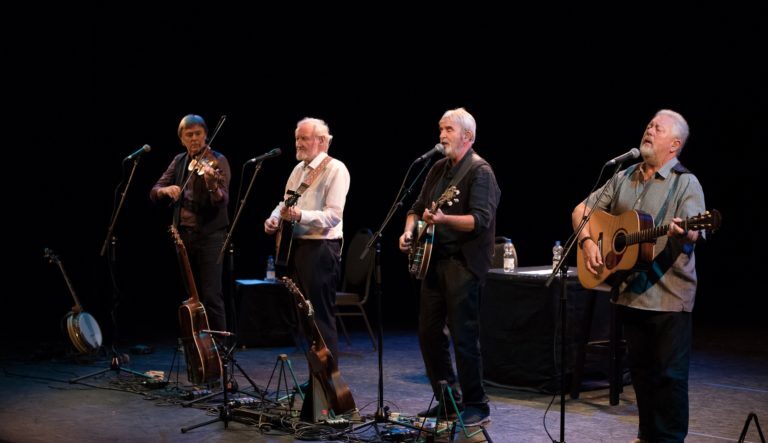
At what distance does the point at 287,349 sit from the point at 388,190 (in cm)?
301

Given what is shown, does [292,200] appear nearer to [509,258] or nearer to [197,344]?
[197,344]

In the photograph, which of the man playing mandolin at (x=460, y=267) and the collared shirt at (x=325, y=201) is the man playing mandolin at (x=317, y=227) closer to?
the collared shirt at (x=325, y=201)

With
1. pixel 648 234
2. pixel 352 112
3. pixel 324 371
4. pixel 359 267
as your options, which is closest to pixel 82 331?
pixel 359 267

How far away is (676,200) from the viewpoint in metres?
3.40

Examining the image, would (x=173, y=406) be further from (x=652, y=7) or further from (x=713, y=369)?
(x=652, y=7)

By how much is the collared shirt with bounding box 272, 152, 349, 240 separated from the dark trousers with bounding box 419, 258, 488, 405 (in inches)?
27.4

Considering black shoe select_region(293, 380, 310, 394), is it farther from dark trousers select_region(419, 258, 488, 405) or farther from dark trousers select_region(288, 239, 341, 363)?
dark trousers select_region(419, 258, 488, 405)

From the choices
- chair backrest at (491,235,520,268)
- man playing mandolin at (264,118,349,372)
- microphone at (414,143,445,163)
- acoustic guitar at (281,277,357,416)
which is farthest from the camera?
chair backrest at (491,235,520,268)

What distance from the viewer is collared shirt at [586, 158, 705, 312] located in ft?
11.1

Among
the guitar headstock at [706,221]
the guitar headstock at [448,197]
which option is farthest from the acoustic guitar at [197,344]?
the guitar headstock at [706,221]

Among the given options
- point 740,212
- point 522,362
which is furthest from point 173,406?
point 740,212

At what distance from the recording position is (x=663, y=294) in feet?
11.1

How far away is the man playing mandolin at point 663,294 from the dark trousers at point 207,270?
2763 millimetres

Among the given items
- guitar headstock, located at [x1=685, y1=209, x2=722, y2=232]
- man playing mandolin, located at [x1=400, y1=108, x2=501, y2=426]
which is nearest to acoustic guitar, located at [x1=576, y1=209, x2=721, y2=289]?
guitar headstock, located at [x1=685, y1=209, x2=722, y2=232]
